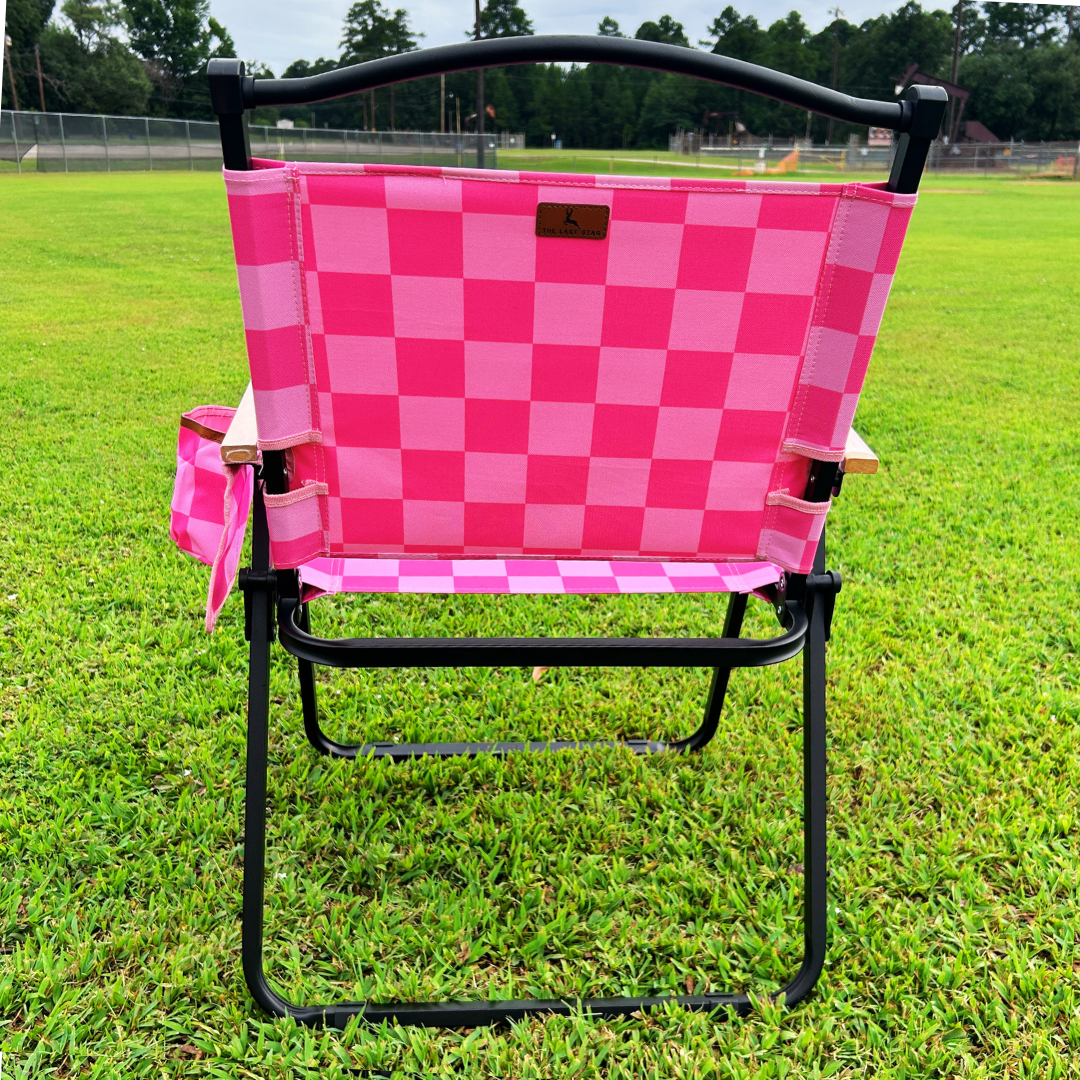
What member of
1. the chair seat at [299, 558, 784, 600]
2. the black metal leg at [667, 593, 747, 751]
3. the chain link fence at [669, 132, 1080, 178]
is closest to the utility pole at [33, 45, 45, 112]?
the chain link fence at [669, 132, 1080, 178]

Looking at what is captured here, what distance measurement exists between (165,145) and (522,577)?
1175 inches

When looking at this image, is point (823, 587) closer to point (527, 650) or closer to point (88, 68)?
point (527, 650)

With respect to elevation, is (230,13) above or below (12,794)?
above

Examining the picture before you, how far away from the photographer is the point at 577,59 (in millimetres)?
1059

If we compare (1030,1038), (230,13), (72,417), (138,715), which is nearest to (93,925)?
(138,715)

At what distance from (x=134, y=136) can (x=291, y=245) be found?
1183 inches

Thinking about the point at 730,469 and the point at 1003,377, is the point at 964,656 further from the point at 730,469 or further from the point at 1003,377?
the point at 1003,377

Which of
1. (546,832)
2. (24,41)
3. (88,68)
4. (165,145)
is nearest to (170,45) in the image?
(88,68)

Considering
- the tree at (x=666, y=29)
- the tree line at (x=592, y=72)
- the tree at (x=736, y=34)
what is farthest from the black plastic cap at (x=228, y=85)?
the tree at (x=736, y=34)

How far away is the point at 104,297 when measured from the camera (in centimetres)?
730

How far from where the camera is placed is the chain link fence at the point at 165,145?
23266mm

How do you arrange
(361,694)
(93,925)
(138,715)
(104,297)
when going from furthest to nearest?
(104,297), (361,694), (138,715), (93,925)

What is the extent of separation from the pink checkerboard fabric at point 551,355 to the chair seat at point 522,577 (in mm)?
258

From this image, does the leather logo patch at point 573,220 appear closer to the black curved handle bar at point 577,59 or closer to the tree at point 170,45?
the black curved handle bar at point 577,59
